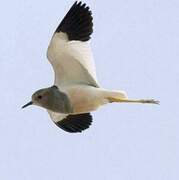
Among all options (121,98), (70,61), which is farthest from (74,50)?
(121,98)

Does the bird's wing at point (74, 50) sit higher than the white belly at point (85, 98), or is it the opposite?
the bird's wing at point (74, 50)

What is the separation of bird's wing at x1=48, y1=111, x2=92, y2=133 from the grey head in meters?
0.88

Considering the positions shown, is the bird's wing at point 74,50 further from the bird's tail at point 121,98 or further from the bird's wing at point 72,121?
the bird's wing at point 72,121

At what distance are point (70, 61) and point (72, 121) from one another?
1349 millimetres

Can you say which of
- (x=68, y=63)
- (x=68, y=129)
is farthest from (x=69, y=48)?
(x=68, y=129)

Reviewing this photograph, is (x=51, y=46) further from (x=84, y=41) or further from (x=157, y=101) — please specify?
(x=157, y=101)

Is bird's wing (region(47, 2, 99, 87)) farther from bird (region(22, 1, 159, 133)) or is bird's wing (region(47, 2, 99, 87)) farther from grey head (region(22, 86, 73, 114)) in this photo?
grey head (region(22, 86, 73, 114))

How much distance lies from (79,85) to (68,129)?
3.54ft

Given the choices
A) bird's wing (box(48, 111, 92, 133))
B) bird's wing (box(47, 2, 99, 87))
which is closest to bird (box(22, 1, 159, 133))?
bird's wing (box(47, 2, 99, 87))

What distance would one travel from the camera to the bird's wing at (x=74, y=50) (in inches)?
749

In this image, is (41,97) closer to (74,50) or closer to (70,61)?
(70,61)

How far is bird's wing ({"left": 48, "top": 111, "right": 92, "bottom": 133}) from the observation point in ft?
65.9

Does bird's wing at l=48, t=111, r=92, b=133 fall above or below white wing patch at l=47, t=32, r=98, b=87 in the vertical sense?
below

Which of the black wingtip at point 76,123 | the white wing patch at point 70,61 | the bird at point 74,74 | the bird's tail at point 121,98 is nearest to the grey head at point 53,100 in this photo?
the bird at point 74,74
